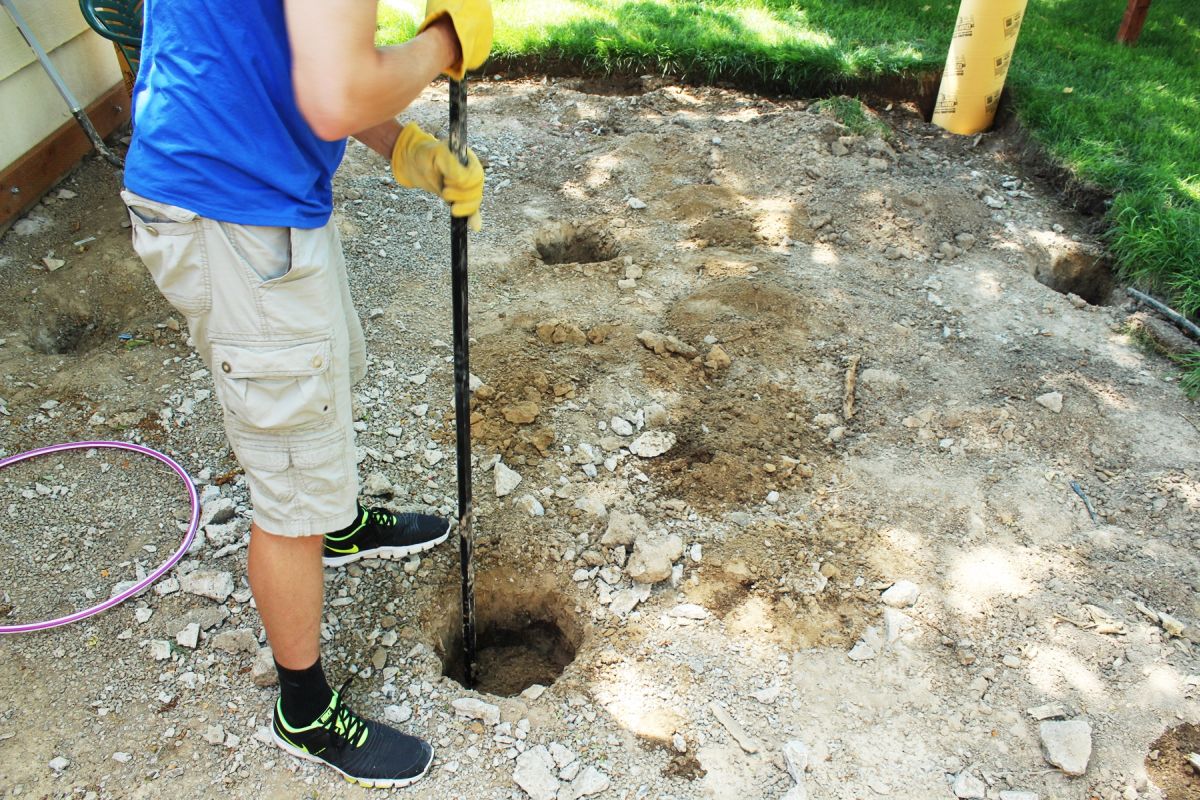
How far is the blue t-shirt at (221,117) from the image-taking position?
1.50 m

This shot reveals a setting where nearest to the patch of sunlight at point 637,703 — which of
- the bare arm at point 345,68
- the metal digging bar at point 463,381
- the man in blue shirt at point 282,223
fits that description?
the metal digging bar at point 463,381

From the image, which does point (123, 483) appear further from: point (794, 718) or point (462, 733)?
point (794, 718)

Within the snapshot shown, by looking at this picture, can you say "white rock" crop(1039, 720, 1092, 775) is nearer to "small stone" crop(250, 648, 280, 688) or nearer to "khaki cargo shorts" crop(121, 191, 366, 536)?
"khaki cargo shorts" crop(121, 191, 366, 536)

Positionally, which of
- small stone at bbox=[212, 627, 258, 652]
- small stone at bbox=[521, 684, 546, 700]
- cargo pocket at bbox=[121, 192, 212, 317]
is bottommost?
small stone at bbox=[521, 684, 546, 700]

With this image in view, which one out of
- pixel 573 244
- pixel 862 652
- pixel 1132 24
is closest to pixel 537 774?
pixel 862 652

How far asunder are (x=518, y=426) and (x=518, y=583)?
0.65 metres

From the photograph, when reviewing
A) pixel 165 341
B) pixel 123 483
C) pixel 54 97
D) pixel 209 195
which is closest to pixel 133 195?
pixel 209 195

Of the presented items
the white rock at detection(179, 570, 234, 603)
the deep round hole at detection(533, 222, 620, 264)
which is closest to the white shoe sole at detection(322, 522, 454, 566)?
the white rock at detection(179, 570, 234, 603)

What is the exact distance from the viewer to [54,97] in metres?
3.99

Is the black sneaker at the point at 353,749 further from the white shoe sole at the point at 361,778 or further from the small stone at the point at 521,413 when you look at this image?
the small stone at the point at 521,413

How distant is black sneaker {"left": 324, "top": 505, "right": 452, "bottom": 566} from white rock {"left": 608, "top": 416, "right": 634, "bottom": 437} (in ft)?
2.41

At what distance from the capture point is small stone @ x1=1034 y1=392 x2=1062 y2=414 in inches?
127

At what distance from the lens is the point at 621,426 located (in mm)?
3064

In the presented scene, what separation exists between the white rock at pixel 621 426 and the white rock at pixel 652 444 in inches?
1.9
